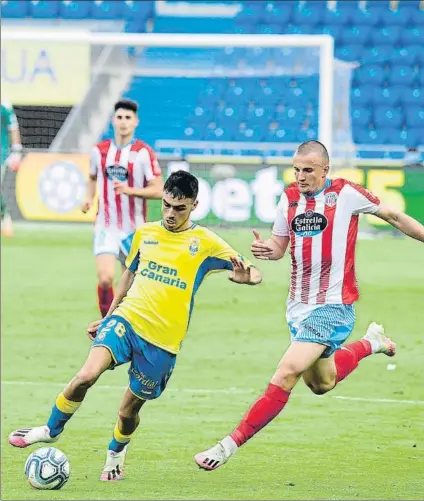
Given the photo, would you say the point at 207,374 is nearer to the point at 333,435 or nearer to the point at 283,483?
the point at 333,435

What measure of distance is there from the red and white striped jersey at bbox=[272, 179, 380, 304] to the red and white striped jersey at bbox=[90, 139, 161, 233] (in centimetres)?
408

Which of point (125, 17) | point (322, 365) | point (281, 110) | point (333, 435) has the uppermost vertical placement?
point (125, 17)

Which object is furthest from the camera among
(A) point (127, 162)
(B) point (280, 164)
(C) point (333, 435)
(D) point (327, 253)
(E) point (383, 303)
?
(B) point (280, 164)

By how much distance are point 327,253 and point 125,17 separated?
22.1 metres

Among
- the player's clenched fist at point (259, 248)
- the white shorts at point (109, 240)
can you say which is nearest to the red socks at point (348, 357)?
the player's clenched fist at point (259, 248)

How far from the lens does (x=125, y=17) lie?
28.2 m

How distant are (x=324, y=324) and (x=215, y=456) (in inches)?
42.6

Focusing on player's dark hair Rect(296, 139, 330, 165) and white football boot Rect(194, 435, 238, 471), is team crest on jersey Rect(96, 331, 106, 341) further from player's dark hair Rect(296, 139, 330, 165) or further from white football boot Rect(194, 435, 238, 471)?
player's dark hair Rect(296, 139, 330, 165)

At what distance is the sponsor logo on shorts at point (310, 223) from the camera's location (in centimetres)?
692

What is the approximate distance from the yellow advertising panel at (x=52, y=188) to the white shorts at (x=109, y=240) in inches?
367

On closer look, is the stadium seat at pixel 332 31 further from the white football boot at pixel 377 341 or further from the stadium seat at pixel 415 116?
the white football boot at pixel 377 341

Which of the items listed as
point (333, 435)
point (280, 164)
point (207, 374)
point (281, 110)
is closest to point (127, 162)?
point (207, 374)

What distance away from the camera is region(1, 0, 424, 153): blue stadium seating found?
20.7 m

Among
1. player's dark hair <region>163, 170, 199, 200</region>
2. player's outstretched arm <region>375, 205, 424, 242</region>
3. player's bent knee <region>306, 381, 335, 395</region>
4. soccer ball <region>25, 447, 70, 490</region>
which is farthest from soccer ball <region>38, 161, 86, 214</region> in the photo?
soccer ball <region>25, 447, 70, 490</region>
